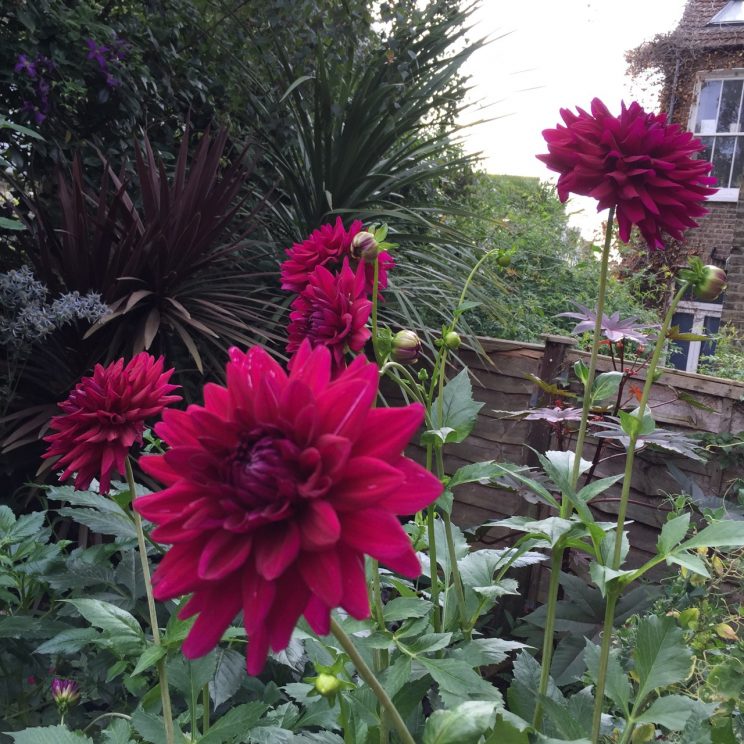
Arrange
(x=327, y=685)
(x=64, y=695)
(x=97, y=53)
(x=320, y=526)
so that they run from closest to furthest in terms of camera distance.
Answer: (x=320, y=526), (x=327, y=685), (x=64, y=695), (x=97, y=53)

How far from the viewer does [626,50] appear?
7.21 meters

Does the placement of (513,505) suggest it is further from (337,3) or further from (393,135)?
(337,3)

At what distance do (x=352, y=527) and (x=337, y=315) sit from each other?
0.37 metres

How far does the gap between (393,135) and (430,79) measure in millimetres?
488

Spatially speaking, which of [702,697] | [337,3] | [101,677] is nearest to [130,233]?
[101,677]

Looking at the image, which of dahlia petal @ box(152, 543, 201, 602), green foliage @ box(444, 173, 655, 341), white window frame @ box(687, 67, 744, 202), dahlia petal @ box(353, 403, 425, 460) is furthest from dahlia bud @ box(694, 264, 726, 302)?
white window frame @ box(687, 67, 744, 202)

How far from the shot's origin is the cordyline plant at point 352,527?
343 mm

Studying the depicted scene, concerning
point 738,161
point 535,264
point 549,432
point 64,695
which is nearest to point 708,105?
point 738,161

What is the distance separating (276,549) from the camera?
1.12 ft

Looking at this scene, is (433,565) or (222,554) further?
(433,565)

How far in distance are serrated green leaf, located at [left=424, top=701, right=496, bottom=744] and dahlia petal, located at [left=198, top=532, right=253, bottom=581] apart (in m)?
0.19

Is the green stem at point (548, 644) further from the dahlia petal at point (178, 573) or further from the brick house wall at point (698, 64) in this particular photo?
the brick house wall at point (698, 64)

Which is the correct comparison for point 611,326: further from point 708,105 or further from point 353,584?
point 708,105

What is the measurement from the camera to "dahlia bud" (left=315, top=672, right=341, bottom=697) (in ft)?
1.53
